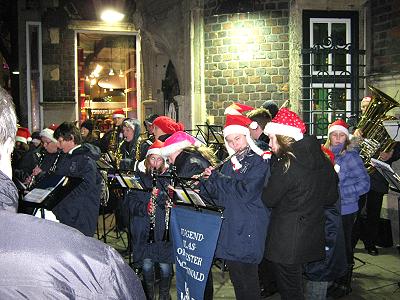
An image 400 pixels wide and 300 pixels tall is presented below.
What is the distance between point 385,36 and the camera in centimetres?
870

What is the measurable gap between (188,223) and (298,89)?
19.3 ft

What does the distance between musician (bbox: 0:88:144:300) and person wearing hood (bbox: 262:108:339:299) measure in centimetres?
281

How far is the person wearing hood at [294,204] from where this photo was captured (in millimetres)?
3941

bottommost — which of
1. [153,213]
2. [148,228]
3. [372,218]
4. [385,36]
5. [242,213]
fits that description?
[372,218]

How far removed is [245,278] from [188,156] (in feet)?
4.19

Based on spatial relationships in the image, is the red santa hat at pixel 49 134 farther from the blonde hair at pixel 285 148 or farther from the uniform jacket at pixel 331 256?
the uniform jacket at pixel 331 256

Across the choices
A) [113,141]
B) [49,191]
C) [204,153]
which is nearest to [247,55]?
[113,141]

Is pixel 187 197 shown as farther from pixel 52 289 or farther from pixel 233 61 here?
pixel 233 61

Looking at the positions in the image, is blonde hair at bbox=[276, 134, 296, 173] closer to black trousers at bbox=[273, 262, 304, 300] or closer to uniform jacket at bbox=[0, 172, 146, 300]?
black trousers at bbox=[273, 262, 304, 300]

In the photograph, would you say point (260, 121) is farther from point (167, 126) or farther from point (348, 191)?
point (348, 191)

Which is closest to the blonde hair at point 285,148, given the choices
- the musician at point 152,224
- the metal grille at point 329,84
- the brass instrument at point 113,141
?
the musician at point 152,224

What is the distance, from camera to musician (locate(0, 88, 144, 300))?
120 cm

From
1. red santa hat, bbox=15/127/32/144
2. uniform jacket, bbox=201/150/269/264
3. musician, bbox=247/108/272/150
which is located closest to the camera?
uniform jacket, bbox=201/150/269/264

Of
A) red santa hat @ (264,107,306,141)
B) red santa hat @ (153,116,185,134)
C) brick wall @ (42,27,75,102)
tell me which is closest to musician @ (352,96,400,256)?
red santa hat @ (153,116,185,134)
